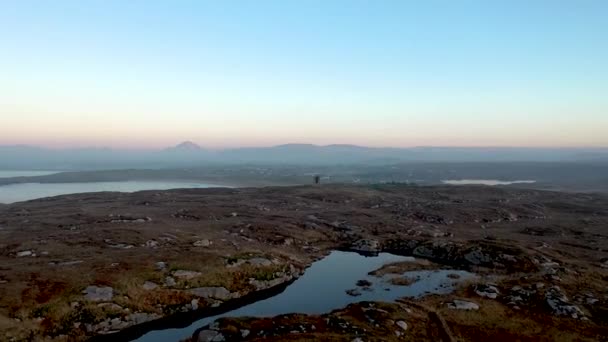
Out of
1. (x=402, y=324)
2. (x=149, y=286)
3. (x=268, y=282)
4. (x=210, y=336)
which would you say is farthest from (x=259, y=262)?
(x=402, y=324)

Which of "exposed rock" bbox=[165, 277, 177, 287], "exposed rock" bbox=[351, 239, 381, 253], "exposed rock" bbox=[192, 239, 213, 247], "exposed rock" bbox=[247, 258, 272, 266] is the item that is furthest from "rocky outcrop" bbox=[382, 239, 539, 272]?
"exposed rock" bbox=[165, 277, 177, 287]

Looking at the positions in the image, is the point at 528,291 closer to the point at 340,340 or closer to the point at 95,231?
the point at 340,340

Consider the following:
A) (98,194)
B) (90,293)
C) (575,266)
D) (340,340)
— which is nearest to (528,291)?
(575,266)

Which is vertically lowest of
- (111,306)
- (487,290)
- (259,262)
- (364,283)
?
(364,283)

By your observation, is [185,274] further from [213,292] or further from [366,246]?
[366,246]

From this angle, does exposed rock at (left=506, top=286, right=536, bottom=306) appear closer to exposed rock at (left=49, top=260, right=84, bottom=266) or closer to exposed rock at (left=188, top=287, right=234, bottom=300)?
exposed rock at (left=188, top=287, right=234, bottom=300)

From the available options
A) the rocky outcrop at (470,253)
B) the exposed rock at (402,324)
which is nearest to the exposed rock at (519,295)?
the rocky outcrop at (470,253)
